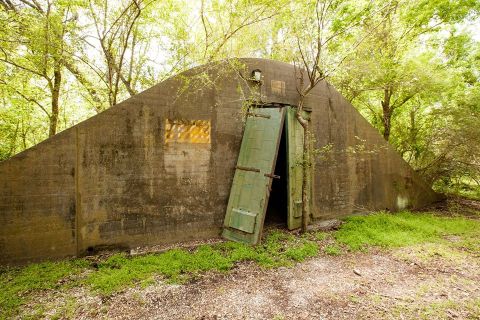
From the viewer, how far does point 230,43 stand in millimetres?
9531

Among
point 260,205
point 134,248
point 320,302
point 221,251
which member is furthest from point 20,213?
point 320,302

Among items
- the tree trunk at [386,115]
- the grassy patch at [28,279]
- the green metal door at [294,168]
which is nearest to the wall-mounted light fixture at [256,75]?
the green metal door at [294,168]

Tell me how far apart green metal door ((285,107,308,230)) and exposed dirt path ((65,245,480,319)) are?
148cm

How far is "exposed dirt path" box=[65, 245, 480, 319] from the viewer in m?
3.58

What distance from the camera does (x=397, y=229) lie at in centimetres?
725

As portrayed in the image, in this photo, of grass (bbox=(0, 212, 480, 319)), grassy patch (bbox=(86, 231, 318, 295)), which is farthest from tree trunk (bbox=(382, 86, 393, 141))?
grassy patch (bbox=(86, 231, 318, 295))

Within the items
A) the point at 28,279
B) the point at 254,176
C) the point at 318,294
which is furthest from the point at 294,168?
the point at 28,279

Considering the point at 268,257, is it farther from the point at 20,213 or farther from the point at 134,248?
the point at 20,213

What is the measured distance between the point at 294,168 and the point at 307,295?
124 inches

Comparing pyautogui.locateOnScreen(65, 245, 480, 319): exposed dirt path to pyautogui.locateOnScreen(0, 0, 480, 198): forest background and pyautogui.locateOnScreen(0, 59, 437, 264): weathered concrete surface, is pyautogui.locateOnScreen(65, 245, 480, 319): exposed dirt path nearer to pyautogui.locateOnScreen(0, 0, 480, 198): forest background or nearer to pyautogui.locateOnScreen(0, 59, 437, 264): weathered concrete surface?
pyautogui.locateOnScreen(0, 59, 437, 264): weathered concrete surface

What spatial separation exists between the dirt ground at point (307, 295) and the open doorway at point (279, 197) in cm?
215

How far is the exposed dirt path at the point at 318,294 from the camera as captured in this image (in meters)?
3.58

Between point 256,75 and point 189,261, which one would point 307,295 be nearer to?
point 189,261

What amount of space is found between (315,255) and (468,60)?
461 inches
